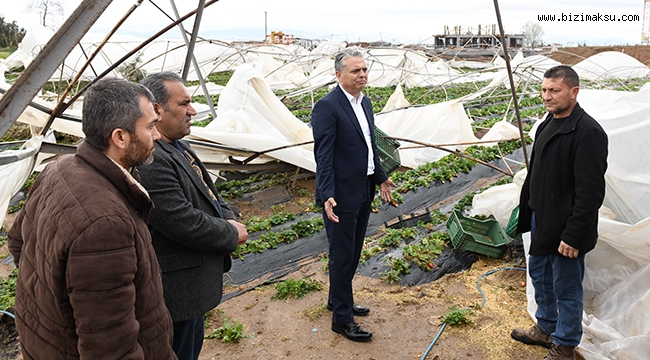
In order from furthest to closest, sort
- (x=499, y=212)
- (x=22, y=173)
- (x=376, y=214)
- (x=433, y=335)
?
(x=376, y=214)
(x=499, y=212)
(x=22, y=173)
(x=433, y=335)

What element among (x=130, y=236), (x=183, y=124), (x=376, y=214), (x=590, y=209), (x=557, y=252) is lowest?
(x=376, y=214)

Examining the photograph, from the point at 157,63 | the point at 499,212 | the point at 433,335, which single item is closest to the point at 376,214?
the point at 499,212

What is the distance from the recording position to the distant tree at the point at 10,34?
32531 mm

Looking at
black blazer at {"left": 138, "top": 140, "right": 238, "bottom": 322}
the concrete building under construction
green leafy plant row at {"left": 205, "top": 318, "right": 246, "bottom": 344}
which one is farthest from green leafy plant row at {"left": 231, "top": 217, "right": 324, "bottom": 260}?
the concrete building under construction

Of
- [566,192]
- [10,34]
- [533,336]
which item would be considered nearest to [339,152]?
[566,192]

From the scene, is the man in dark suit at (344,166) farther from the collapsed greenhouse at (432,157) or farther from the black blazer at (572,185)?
the black blazer at (572,185)

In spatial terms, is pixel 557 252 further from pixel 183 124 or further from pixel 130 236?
pixel 130 236

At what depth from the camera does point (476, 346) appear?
3.62m

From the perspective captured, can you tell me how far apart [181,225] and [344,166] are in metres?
1.53

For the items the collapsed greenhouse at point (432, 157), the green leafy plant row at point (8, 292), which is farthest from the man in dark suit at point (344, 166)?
the green leafy plant row at point (8, 292)

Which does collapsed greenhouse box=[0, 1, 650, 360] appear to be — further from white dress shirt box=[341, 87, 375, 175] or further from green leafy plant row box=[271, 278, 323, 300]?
white dress shirt box=[341, 87, 375, 175]

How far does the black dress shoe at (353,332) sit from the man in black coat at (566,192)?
1204mm

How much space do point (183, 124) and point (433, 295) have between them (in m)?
2.92

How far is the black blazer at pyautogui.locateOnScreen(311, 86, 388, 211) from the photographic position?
3422 millimetres
